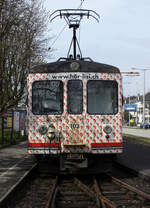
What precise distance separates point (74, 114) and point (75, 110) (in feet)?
0.38

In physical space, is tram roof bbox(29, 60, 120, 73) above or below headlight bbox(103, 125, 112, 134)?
above

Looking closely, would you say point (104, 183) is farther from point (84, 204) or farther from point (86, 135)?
point (84, 204)

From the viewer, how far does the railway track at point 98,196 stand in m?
6.99

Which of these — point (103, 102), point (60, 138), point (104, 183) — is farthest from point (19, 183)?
point (103, 102)

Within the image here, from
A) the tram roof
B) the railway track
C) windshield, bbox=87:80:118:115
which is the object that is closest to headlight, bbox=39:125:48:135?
windshield, bbox=87:80:118:115

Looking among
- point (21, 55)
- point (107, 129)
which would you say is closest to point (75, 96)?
point (107, 129)

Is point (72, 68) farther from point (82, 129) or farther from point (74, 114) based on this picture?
point (82, 129)

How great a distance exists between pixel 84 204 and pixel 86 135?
9.48 ft

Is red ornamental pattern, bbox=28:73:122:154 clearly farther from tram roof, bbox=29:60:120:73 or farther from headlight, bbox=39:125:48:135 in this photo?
tram roof, bbox=29:60:120:73

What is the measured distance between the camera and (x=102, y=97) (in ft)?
32.4

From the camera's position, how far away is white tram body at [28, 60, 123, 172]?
972cm

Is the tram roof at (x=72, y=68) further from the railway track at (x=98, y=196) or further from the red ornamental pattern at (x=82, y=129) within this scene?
the railway track at (x=98, y=196)

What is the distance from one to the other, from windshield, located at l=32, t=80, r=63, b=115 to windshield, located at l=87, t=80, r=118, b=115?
0.83 metres

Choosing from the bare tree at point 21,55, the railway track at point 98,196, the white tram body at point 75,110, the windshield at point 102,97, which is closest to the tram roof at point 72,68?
the white tram body at point 75,110
